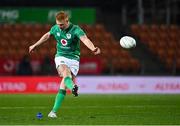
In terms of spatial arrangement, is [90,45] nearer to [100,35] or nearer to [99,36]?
[99,36]

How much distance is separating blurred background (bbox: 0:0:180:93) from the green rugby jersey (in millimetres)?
12252

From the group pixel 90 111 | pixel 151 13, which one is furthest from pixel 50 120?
pixel 151 13

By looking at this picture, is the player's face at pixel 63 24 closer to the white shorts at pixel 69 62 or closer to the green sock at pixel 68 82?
the white shorts at pixel 69 62

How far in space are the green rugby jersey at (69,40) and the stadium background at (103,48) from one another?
9.28 m

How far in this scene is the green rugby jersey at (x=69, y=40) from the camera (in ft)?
40.9

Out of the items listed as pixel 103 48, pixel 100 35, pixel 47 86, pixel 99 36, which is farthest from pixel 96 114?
pixel 100 35

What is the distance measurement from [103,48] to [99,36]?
1182 mm

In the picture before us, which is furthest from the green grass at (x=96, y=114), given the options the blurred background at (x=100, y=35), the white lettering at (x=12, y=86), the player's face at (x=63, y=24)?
the blurred background at (x=100, y=35)

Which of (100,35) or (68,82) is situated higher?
(100,35)

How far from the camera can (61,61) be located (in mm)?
12602

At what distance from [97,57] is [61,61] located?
45.1 feet

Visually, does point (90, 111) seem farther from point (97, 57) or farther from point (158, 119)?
point (97, 57)

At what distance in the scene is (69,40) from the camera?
41.1ft

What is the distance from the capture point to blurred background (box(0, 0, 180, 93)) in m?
25.9
